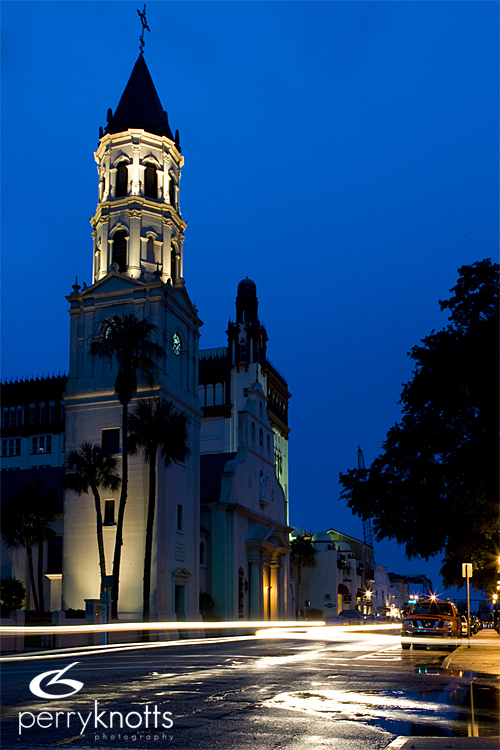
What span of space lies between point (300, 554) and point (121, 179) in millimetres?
49512

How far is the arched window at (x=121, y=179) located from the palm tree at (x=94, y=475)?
18.5m

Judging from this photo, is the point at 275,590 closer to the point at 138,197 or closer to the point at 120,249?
the point at 120,249

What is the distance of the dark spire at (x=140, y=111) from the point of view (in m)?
55.8

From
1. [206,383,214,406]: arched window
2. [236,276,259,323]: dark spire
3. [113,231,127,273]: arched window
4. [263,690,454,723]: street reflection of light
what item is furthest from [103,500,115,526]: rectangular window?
[236,276,259,323]: dark spire

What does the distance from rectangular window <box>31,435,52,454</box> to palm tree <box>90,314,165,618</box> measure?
53.8 meters

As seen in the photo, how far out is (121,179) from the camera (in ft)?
182

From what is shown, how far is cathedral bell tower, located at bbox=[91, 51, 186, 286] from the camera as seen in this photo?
5381cm

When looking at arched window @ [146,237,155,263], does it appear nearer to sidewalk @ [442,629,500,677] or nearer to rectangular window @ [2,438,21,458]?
sidewalk @ [442,629,500,677]

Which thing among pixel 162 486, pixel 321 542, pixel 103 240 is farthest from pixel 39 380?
pixel 162 486

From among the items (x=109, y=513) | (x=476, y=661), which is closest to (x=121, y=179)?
(x=109, y=513)

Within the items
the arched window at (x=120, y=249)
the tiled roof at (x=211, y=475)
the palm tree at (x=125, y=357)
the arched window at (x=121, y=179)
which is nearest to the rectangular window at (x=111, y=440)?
the palm tree at (x=125, y=357)

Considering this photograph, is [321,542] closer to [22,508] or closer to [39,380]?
[39,380]

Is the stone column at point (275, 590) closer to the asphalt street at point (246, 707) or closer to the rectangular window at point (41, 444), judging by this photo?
the rectangular window at point (41, 444)

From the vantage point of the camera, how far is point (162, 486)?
48844 millimetres
